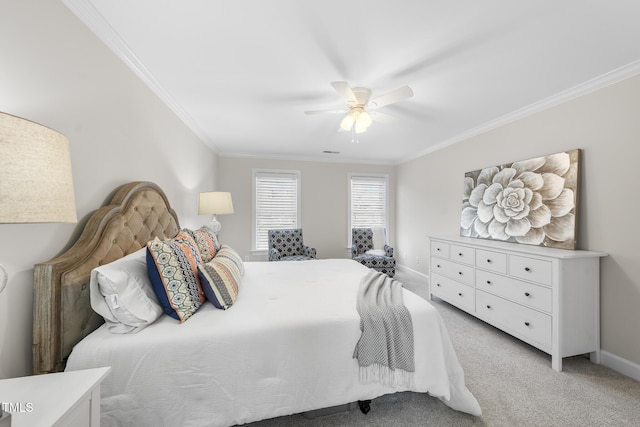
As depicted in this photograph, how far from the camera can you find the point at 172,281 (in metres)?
1.50

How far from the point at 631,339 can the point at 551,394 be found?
93 cm

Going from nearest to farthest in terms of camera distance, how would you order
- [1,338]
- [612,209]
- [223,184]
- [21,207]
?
[21,207] < [1,338] < [612,209] < [223,184]

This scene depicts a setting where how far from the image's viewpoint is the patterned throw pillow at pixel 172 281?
1479 mm

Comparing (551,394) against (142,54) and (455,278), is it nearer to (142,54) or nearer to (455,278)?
(455,278)

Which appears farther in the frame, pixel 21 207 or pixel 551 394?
pixel 551 394

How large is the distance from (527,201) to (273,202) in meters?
4.09

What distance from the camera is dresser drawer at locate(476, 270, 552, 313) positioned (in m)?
2.25

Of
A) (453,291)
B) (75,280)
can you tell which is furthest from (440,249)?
(75,280)

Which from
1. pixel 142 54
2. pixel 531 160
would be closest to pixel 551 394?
pixel 531 160

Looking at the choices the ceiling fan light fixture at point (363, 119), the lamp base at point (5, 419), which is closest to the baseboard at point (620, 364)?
the ceiling fan light fixture at point (363, 119)

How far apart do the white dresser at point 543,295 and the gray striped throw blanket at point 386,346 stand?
5.07ft

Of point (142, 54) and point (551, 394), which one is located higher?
Answer: point (142, 54)

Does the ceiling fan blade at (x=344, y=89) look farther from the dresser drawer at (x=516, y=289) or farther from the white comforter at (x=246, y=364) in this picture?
the dresser drawer at (x=516, y=289)

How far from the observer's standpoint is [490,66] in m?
2.07
